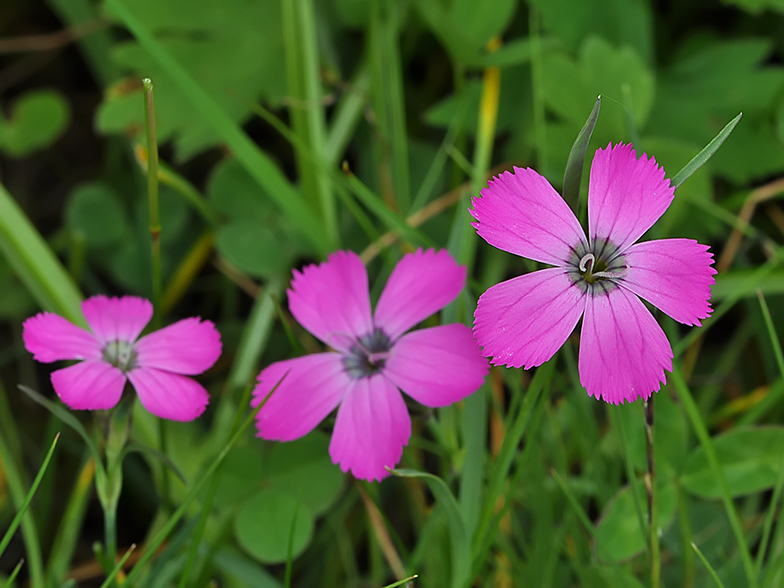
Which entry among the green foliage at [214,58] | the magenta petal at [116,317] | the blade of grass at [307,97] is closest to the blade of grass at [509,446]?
the magenta petal at [116,317]

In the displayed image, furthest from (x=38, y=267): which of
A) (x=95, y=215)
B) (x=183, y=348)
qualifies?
(x=183, y=348)

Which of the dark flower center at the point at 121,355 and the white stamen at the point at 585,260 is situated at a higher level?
the white stamen at the point at 585,260

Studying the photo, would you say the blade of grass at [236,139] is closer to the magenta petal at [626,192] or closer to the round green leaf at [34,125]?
the round green leaf at [34,125]

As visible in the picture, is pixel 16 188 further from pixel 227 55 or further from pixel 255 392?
pixel 255 392

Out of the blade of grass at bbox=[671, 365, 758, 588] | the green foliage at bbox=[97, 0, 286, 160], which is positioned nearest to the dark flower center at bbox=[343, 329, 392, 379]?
the blade of grass at bbox=[671, 365, 758, 588]

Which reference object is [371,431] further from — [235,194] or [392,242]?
[235,194]

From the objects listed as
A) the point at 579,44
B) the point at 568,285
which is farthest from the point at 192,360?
the point at 579,44
